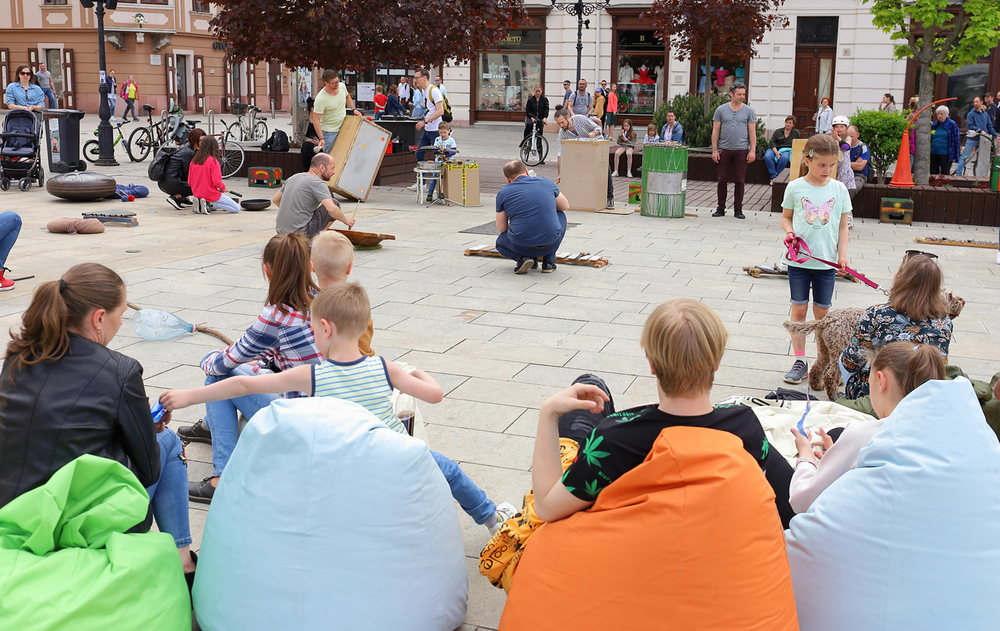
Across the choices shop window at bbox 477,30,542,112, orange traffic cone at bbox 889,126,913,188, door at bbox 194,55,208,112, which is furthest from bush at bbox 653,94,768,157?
door at bbox 194,55,208,112

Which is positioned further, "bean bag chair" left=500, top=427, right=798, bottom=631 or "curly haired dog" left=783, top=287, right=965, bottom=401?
"curly haired dog" left=783, top=287, right=965, bottom=401

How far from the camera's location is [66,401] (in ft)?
8.84

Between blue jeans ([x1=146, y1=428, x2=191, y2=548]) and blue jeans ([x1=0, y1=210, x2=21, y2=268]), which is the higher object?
blue jeans ([x1=0, y1=210, x2=21, y2=268])

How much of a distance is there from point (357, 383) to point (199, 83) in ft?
134

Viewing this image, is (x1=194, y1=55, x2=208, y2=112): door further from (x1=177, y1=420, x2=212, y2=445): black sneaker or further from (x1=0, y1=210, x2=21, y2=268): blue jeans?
(x1=177, y1=420, x2=212, y2=445): black sneaker

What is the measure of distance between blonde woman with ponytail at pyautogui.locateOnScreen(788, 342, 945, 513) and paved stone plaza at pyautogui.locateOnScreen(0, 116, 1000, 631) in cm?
109

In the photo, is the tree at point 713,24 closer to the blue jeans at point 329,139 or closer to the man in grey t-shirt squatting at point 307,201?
the blue jeans at point 329,139

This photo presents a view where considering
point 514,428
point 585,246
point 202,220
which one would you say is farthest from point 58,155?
point 514,428

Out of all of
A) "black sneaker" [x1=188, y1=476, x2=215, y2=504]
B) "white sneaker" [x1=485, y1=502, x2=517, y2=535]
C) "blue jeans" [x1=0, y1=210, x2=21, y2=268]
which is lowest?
"black sneaker" [x1=188, y1=476, x2=215, y2=504]

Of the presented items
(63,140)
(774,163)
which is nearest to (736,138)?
(774,163)

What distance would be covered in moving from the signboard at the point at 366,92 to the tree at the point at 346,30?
13.9 m

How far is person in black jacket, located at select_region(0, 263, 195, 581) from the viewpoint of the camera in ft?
8.83

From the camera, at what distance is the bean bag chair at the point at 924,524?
7.86ft

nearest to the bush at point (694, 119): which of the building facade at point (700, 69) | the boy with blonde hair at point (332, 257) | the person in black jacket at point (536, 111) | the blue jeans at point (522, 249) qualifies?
the person in black jacket at point (536, 111)
